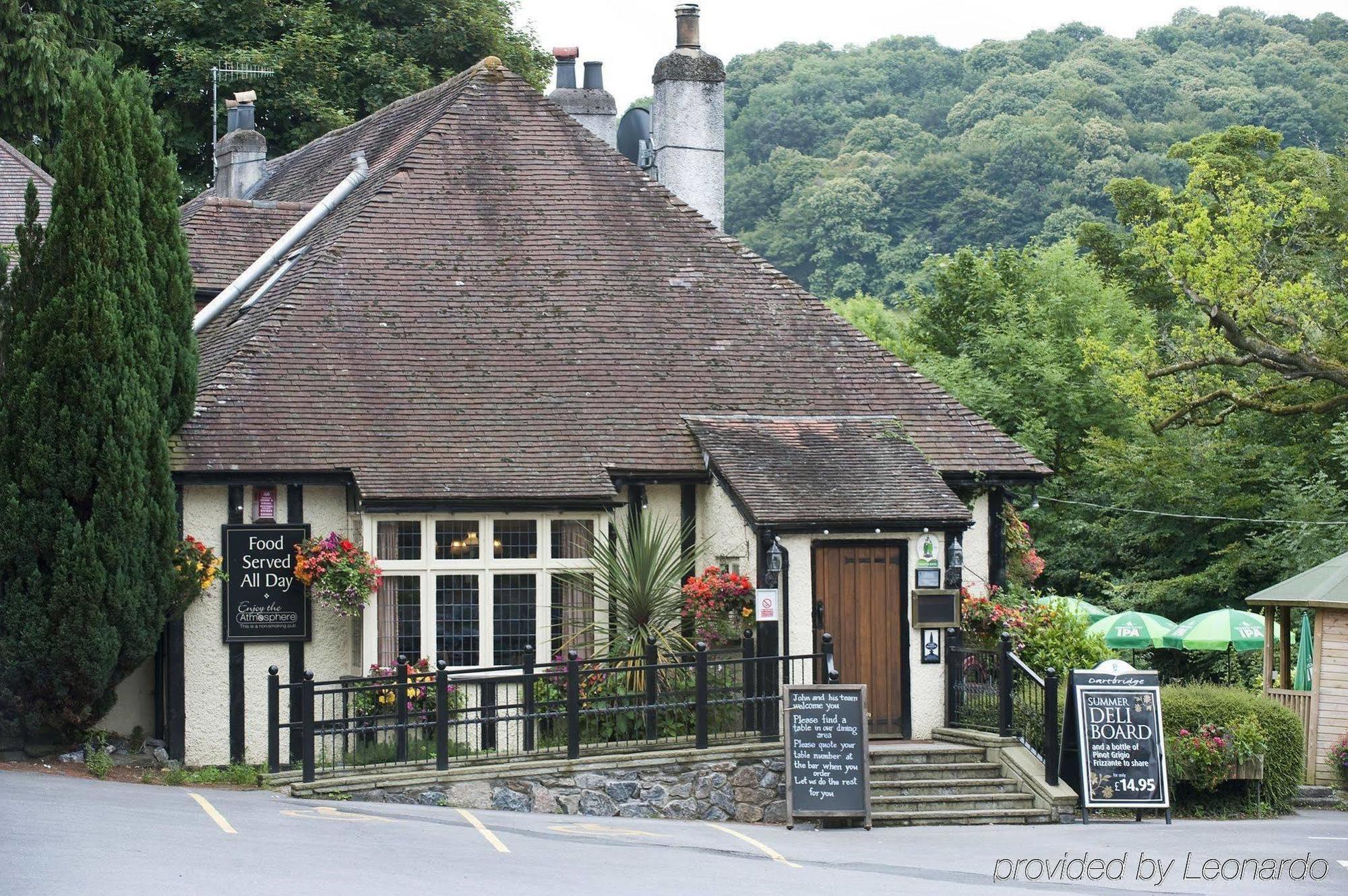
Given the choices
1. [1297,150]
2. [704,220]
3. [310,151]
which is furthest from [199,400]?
[1297,150]

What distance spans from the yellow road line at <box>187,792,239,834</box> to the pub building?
7.02 feet

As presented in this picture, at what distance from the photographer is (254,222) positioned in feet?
78.8

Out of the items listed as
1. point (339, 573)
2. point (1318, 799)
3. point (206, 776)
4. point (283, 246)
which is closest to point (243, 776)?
point (206, 776)

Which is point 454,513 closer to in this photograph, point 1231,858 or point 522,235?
point 522,235

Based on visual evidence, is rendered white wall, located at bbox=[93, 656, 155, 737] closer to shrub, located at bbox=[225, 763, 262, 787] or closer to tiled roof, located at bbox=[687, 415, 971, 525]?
shrub, located at bbox=[225, 763, 262, 787]

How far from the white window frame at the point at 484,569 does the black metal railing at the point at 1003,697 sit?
12.5 feet

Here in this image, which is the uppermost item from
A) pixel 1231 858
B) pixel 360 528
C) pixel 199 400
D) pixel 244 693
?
pixel 199 400

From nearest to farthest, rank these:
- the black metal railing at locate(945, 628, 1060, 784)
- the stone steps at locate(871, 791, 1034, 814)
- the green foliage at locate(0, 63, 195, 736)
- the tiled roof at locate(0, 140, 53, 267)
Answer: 1. the green foliage at locate(0, 63, 195, 736)
2. the stone steps at locate(871, 791, 1034, 814)
3. the black metal railing at locate(945, 628, 1060, 784)
4. the tiled roof at locate(0, 140, 53, 267)

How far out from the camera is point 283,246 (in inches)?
894

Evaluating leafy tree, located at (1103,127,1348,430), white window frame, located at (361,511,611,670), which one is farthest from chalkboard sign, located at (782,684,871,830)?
leafy tree, located at (1103,127,1348,430)

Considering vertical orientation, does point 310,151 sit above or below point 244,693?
above

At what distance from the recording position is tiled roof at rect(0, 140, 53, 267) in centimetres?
2459

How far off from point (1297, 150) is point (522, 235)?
95.7 feet

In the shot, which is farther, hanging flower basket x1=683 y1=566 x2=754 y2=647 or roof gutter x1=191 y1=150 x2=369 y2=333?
roof gutter x1=191 y1=150 x2=369 y2=333
